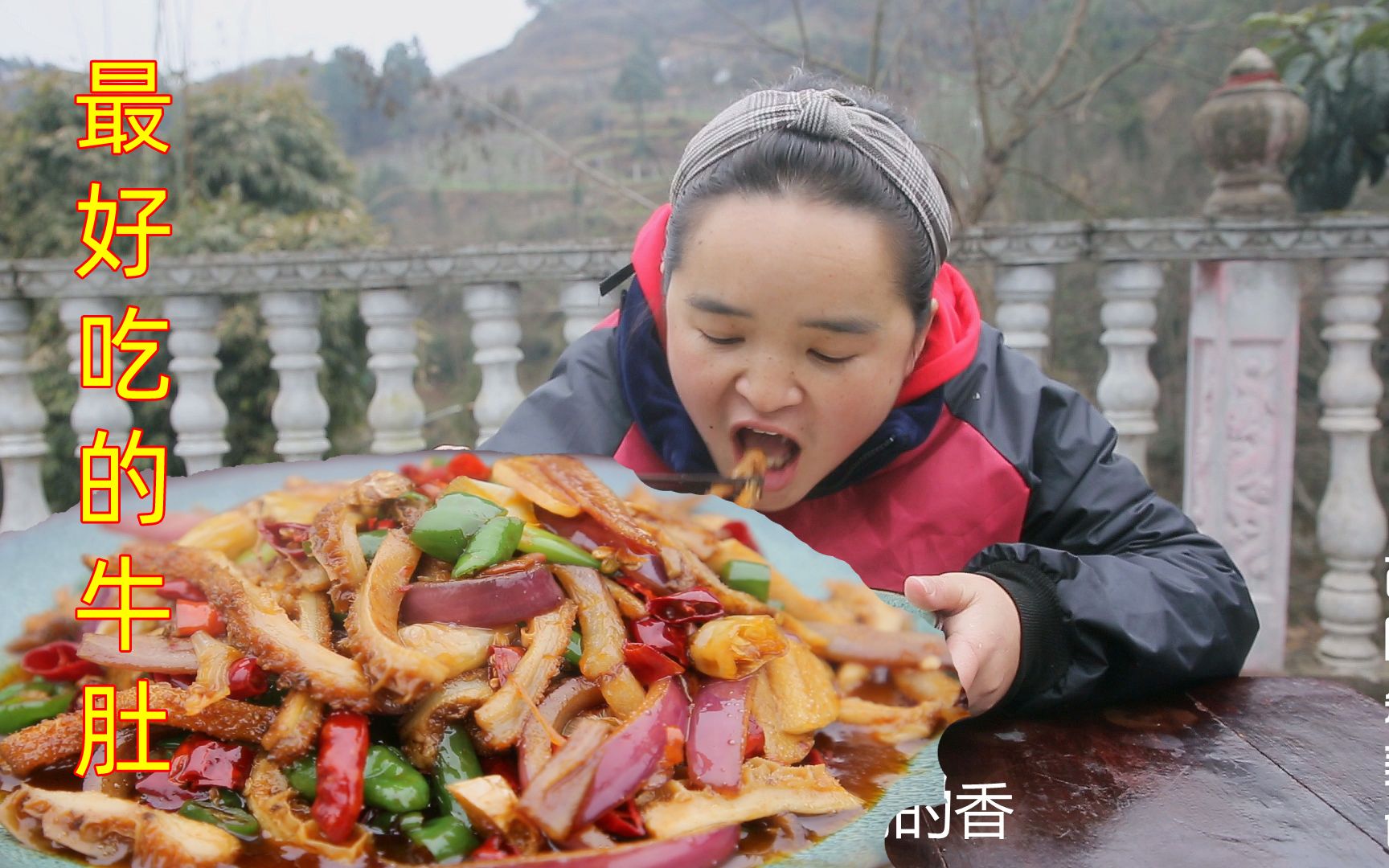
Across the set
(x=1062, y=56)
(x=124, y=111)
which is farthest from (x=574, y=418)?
(x=1062, y=56)

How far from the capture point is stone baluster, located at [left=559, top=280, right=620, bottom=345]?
3006 millimetres

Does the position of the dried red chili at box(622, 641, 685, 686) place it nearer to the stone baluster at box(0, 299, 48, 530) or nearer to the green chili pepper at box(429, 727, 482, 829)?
the green chili pepper at box(429, 727, 482, 829)

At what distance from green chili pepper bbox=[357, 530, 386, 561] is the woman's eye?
49cm

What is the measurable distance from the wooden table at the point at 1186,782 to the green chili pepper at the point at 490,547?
45cm

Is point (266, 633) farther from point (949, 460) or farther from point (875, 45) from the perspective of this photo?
point (875, 45)

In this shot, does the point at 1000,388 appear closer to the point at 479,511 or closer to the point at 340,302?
the point at 479,511

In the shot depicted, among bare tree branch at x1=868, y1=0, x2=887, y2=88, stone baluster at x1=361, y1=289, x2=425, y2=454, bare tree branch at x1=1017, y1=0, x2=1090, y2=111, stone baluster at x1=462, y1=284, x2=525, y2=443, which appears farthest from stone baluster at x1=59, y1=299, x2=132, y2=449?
bare tree branch at x1=1017, y1=0, x2=1090, y2=111

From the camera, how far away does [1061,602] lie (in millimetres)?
1367

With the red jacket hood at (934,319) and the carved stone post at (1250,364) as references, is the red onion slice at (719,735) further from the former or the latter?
the carved stone post at (1250,364)

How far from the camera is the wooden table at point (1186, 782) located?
0.87m

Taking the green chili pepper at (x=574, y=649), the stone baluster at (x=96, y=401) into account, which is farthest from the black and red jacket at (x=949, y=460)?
the stone baluster at (x=96, y=401)

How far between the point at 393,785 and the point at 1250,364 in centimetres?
273

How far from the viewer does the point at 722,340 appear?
1.35 metres

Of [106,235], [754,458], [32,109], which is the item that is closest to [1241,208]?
[754,458]
